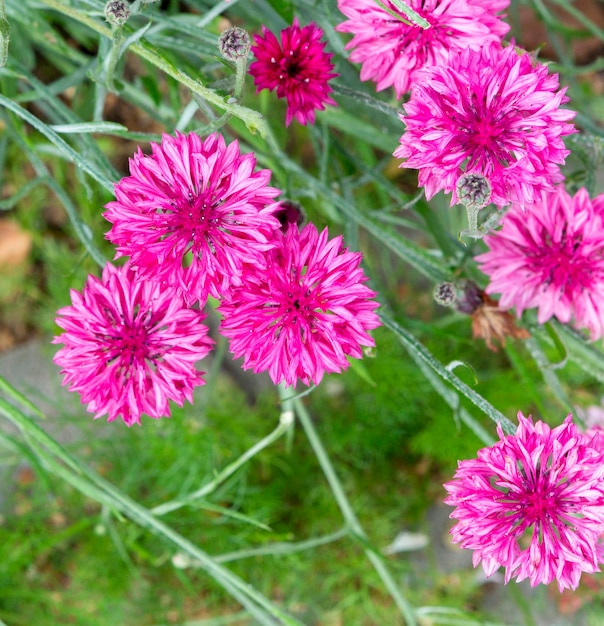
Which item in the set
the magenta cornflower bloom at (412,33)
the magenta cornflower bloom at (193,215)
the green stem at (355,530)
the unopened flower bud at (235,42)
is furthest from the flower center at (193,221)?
the green stem at (355,530)

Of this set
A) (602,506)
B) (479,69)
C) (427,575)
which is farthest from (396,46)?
(427,575)

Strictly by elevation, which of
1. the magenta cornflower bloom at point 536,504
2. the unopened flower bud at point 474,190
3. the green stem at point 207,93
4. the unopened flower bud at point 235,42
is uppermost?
the unopened flower bud at point 235,42

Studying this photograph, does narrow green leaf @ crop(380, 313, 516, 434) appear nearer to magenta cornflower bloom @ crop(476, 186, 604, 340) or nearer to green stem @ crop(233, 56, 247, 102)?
magenta cornflower bloom @ crop(476, 186, 604, 340)

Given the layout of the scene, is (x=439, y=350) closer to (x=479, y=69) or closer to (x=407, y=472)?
(x=407, y=472)

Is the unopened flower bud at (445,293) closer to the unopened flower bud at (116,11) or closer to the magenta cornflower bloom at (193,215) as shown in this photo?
the magenta cornflower bloom at (193,215)

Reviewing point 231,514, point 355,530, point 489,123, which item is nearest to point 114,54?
point 489,123

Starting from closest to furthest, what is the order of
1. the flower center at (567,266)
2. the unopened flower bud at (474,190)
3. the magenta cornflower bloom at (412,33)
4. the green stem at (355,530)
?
the unopened flower bud at (474,190)
the magenta cornflower bloom at (412,33)
the flower center at (567,266)
the green stem at (355,530)
